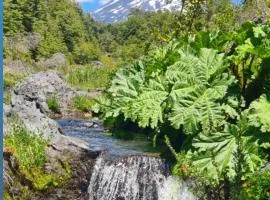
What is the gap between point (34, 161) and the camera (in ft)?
25.7

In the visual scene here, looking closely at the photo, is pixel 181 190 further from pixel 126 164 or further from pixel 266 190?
pixel 266 190

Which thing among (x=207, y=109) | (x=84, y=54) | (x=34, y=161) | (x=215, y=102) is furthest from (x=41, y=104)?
(x=84, y=54)

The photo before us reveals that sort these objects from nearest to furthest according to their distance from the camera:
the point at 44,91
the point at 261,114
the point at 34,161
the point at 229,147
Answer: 1. the point at 261,114
2. the point at 229,147
3. the point at 34,161
4. the point at 44,91

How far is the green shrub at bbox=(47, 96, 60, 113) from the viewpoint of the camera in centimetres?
1678

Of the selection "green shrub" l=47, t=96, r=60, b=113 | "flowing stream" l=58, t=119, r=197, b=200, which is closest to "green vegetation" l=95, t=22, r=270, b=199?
"flowing stream" l=58, t=119, r=197, b=200

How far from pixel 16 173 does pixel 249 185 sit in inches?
130

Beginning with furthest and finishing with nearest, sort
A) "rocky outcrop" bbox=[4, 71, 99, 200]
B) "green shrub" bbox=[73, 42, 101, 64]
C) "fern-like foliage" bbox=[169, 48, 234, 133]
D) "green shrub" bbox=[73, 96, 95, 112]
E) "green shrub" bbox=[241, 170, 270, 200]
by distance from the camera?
"green shrub" bbox=[73, 42, 101, 64]
"green shrub" bbox=[73, 96, 95, 112]
"rocky outcrop" bbox=[4, 71, 99, 200]
"fern-like foliage" bbox=[169, 48, 234, 133]
"green shrub" bbox=[241, 170, 270, 200]

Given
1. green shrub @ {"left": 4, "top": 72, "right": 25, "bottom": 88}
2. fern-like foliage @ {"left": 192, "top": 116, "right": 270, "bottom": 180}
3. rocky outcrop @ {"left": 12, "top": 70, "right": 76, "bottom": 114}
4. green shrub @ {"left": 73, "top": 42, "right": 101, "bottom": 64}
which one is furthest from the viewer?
green shrub @ {"left": 73, "top": 42, "right": 101, "bottom": 64}

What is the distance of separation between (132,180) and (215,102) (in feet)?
5.25

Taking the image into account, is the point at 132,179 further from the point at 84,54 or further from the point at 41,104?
the point at 84,54

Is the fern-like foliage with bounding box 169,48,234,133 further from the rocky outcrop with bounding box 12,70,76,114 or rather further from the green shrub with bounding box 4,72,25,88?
the green shrub with bounding box 4,72,25,88

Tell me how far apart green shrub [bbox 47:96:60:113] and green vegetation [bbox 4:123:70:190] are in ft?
28.1

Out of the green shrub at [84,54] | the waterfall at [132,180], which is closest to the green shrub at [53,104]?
the waterfall at [132,180]

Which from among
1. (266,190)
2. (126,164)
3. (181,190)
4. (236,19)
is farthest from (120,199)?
(236,19)
